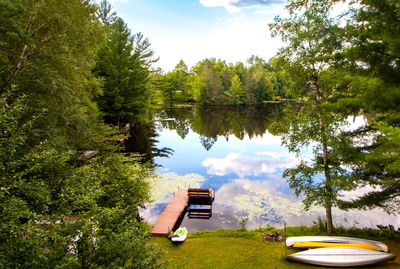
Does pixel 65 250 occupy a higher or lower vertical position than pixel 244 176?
higher

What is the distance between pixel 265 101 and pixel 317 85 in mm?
89361

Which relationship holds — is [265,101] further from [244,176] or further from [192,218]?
[192,218]

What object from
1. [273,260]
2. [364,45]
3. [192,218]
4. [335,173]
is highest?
[364,45]

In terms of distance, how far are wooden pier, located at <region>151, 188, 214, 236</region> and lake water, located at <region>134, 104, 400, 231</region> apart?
69 cm

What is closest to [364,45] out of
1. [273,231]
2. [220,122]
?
[273,231]

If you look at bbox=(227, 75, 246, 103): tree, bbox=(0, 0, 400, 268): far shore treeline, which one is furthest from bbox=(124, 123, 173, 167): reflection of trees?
bbox=(227, 75, 246, 103): tree

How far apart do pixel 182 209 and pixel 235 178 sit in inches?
351

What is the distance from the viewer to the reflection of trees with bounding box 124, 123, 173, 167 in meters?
32.0

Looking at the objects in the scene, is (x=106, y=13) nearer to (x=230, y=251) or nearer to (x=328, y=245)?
(x=230, y=251)

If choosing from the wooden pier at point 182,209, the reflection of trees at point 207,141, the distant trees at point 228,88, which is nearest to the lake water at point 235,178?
the reflection of trees at point 207,141

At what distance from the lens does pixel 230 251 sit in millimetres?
12383

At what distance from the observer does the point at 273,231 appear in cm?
1482

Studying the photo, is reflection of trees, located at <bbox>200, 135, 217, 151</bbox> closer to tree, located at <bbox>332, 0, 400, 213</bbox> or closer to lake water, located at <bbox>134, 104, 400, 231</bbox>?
lake water, located at <bbox>134, 104, 400, 231</bbox>

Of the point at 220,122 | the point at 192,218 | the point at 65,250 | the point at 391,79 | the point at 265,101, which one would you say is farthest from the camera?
the point at 265,101
